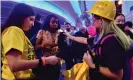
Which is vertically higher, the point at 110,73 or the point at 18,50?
the point at 18,50

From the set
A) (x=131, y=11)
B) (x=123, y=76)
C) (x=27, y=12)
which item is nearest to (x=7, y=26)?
(x=27, y=12)

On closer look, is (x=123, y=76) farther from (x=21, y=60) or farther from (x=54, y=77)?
(x=54, y=77)

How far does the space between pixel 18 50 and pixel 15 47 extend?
31 mm

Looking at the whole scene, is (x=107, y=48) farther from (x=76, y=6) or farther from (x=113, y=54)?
(x=76, y=6)

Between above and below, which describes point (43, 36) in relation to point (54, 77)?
above

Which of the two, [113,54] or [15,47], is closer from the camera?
[15,47]

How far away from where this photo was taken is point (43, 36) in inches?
151

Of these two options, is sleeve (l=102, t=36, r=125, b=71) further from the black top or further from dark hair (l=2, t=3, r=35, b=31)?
dark hair (l=2, t=3, r=35, b=31)

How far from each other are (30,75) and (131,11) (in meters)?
2.84

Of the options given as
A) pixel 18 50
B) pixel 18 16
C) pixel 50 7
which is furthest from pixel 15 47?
pixel 50 7

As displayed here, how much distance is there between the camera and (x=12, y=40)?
178cm

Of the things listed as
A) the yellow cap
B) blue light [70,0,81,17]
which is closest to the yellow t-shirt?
the yellow cap

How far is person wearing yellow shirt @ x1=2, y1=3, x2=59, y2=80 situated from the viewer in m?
1.78

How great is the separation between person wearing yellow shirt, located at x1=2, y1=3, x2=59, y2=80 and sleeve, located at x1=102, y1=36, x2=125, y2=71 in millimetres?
396
